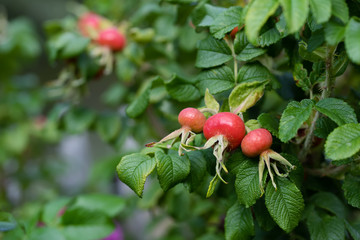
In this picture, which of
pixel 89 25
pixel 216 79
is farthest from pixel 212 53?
pixel 89 25

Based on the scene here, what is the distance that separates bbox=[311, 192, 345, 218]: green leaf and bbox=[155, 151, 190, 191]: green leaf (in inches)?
9.3

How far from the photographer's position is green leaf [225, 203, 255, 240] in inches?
18.6

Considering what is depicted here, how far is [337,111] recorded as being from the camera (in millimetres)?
402

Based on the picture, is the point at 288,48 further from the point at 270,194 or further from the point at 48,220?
the point at 48,220

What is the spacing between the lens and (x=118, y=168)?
0.42 metres

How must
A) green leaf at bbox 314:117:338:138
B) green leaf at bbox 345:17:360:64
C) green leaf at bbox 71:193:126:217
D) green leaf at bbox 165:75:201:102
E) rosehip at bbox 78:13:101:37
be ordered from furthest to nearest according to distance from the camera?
rosehip at bbox 78:13:101:37 → green leaf at bbox 71:193:126:217 → green leaf at bbox 165:75:201:102 → green leaf at bbox 314:117:338:138 → green leaf at bbox 345:17:360:64

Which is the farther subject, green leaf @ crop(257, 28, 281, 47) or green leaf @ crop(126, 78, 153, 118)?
green leaf @ crop(126, 78, 153, 118)

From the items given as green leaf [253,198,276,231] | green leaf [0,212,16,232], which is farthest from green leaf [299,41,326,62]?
green leaf [0,212,16,232]

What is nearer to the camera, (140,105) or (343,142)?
(343,142)

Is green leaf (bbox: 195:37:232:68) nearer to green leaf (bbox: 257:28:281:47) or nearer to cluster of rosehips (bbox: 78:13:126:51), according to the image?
green leaf (bbox: 257:28:281:47)

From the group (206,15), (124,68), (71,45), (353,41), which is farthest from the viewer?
(124,68)

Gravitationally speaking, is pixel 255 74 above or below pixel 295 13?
below

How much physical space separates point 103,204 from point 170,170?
41cm

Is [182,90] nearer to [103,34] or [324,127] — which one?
[324,127]
